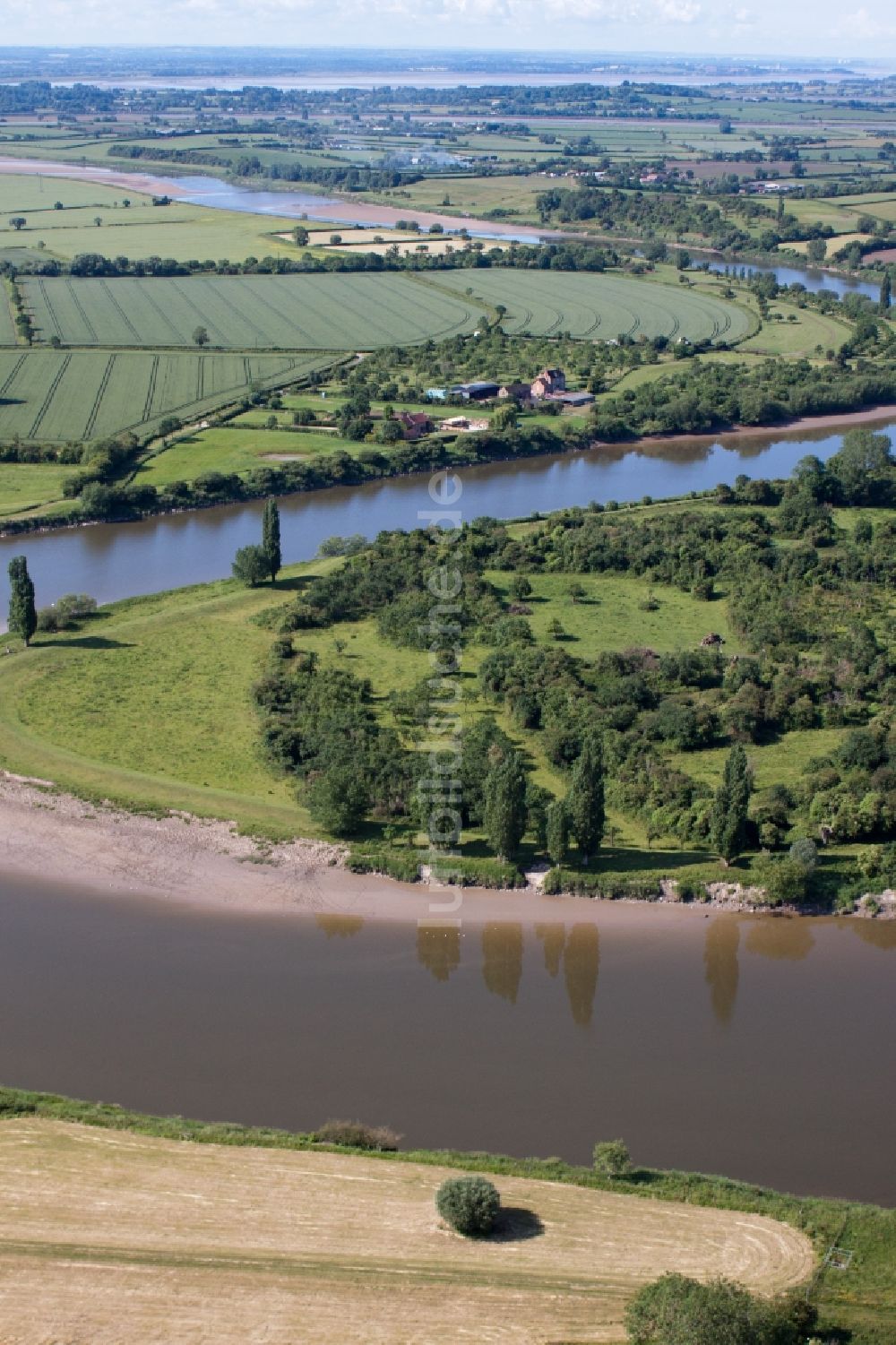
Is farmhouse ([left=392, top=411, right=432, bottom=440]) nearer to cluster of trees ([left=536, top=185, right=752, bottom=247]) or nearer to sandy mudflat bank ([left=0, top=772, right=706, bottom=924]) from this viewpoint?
sandy mudflat bank ([left=0, top=772, right=706, bottom=924])

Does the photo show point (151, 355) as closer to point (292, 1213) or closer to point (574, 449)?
point (574, 449)

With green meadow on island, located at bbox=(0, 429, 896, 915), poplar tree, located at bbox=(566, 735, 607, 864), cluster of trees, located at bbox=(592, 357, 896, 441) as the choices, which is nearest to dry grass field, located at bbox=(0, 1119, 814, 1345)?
green meadow on island, located at bbox=(0, 429, 896, 915)

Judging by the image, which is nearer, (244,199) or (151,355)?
(151,355)

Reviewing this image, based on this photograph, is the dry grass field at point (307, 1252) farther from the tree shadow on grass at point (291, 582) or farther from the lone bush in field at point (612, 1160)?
the tree shadow on grass at point (291, 582)

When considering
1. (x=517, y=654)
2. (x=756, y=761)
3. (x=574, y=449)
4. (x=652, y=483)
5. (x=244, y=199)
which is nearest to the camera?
(x=756, y=761)

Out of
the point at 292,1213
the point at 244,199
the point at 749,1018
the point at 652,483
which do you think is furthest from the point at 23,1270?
the point at 244,199


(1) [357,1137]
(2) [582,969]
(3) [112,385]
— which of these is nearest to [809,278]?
(3) [112,385]

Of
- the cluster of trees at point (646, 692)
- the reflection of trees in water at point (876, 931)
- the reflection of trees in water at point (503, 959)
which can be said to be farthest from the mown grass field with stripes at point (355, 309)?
the reflection of trees in water at point (876, 931)
